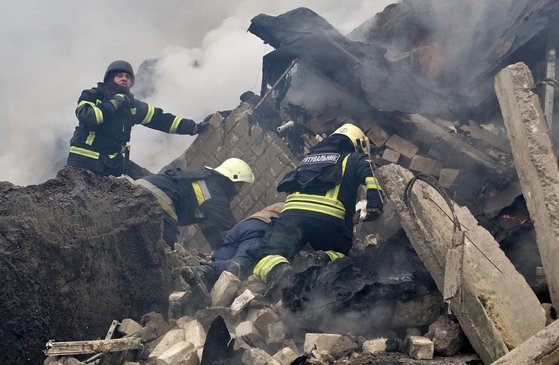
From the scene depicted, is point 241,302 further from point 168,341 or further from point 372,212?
point 372,212

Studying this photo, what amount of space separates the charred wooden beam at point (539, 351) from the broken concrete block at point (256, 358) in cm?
136

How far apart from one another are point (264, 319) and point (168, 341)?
26.6 inches

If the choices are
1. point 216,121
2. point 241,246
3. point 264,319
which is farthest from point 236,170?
point 264,319

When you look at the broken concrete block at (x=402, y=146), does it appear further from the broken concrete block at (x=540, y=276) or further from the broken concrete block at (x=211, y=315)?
the broken concrete block at (x=211, y=315)

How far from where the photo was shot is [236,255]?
Result: 5.08m

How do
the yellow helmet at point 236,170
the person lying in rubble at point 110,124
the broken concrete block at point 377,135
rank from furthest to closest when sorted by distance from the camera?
1. the person lying in rubble at point 110,124
2. the yellow helmet at point 236,170
3. the broken concrete block at point 377,135

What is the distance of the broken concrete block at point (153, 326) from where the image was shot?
400 cm

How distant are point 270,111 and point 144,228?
3.06 meters

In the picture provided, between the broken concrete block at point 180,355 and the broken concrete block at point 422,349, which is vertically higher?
the broken concrete block at point 180,355

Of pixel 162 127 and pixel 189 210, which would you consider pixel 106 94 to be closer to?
pixel 162 127

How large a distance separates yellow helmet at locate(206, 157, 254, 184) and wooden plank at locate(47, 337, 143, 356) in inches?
117

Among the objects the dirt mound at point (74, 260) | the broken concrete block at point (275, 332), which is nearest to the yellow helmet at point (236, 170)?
the dirt mound at point (74, 260)

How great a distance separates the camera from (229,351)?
3.46m

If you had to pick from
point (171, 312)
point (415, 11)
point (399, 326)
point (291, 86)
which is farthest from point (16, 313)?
point (415, 11)
